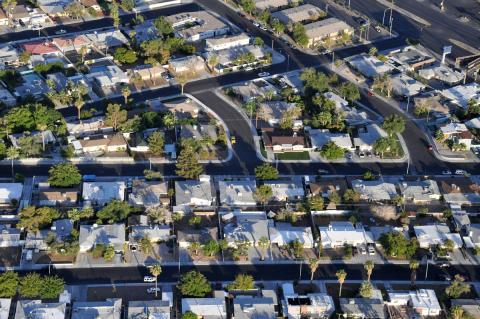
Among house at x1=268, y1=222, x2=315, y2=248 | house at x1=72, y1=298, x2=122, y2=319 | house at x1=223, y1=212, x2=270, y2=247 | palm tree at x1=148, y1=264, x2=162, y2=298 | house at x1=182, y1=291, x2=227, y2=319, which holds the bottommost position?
house at x1=268, y1=222, x2=315, y2=248

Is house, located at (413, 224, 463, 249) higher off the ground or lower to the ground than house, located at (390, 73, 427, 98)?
higher

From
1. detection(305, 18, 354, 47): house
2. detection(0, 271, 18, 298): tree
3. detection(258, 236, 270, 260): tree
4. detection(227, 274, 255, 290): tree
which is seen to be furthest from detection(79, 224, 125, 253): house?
detection(305, 18, 354, 47): house

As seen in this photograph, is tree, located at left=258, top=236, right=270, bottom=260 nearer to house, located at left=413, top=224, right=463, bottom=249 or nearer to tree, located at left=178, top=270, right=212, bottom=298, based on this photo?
tree, located at left=178, top=270, right=212, bottom=298

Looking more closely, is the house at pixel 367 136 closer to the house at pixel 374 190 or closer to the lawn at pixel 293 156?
the lawn at pixel 293 156

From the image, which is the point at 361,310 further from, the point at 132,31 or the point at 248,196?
the point at 132,31

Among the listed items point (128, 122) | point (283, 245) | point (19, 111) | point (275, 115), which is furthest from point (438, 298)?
point (19, 111)

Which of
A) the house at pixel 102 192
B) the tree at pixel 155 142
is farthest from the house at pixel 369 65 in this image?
the house at pixel 102 192
